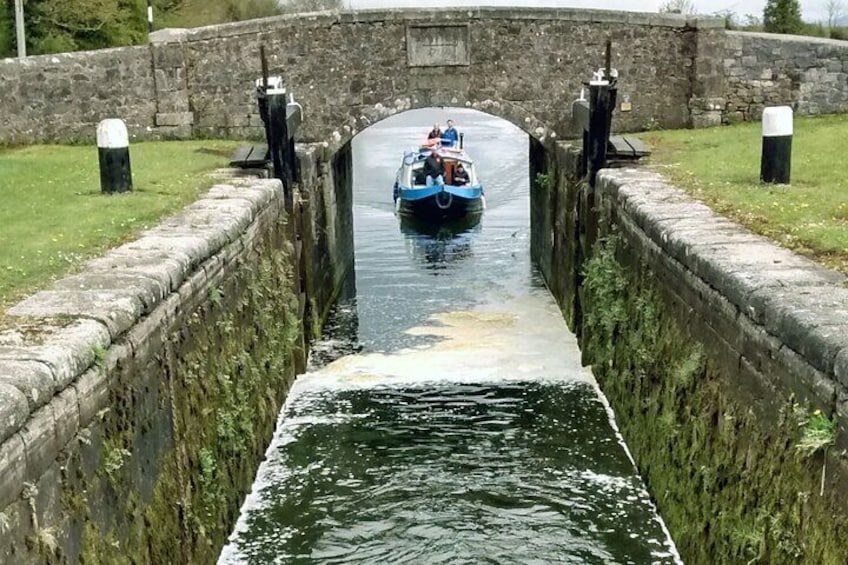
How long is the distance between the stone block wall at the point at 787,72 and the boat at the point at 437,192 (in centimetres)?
900

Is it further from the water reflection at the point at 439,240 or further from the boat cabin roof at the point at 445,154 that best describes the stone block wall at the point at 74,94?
the boat cabin roof at the point at 445,154

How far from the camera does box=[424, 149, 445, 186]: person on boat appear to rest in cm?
2466

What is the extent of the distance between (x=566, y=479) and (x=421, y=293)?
8262mm

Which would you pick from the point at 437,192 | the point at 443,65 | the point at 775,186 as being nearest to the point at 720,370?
the point at 775,186

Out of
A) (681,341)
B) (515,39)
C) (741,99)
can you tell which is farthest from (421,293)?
(681,341)

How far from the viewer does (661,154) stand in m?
13.7

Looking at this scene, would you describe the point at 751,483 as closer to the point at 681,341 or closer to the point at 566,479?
the point at 681,341

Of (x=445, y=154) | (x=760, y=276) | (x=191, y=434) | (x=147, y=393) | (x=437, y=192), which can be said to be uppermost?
(x=760, y=276)

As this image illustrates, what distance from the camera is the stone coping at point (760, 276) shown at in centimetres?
506

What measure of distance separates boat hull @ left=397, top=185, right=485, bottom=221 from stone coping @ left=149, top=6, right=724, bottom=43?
8442mm

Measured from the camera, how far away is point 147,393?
6.23 m

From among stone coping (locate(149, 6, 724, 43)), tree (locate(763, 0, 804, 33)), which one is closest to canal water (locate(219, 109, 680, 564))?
stone coping (locate(149, 6, 724, 43))

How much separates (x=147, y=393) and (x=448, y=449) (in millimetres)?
5076

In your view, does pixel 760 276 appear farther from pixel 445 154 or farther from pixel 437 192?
pixel 445 154
